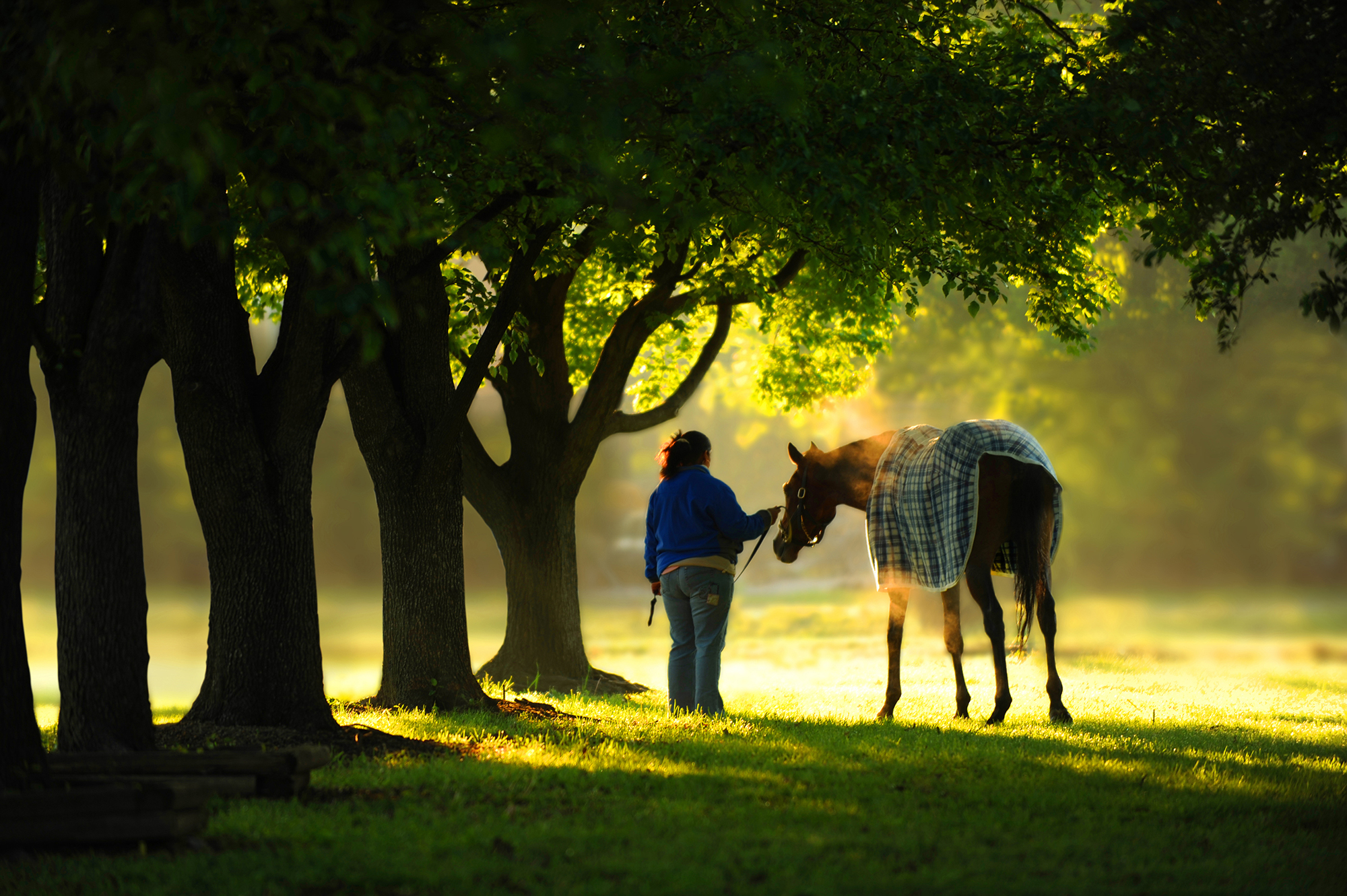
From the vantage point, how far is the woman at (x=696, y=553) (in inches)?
392

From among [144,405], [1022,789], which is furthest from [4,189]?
[144,405]

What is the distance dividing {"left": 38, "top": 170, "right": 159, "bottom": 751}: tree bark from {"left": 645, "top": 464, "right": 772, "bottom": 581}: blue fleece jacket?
13.7ft

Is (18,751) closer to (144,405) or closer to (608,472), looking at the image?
(144,405)

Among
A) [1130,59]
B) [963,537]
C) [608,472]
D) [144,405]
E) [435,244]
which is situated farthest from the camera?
[608,472]

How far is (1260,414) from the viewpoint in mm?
26188

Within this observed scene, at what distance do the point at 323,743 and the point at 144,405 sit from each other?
97.1ft

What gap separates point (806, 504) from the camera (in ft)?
38.2

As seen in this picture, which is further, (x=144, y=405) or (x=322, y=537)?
(x=322, y=537)

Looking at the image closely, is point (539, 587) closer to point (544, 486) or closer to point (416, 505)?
point (544, 486)

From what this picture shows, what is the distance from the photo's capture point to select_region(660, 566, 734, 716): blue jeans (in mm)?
10008

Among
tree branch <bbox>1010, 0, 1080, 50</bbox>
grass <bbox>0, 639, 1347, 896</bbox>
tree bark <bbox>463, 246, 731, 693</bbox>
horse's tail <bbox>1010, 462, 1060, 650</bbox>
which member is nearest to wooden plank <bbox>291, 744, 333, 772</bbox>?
grass <bbox>0, 639, 1347, 896</bbox>

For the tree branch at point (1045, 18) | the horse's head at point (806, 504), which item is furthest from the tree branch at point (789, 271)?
the tree branch at point (1045, 18)

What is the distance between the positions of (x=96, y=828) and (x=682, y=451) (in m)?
5.88

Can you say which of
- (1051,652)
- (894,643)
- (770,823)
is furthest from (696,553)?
(770,823)
